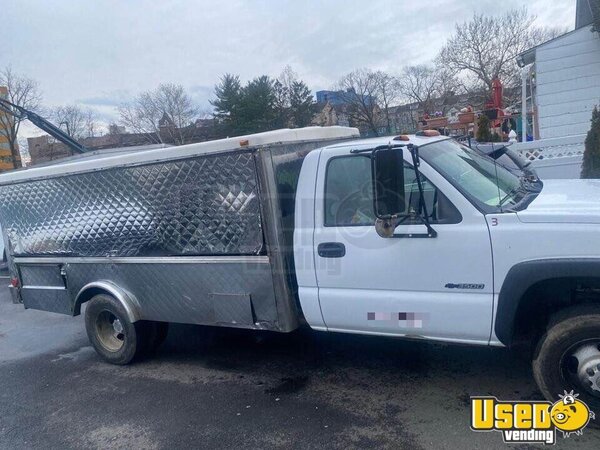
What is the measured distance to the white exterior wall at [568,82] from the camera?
12.9 meters

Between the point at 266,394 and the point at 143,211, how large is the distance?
2098mm

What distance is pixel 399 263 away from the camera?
3.56 metres

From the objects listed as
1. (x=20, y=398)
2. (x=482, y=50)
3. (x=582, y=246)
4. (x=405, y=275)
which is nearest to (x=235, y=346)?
(x=20, y=398)

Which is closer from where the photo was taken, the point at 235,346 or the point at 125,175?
the point at 125,175

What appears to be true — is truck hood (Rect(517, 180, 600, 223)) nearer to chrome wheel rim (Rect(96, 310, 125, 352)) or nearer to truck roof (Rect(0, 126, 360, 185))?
truck roof (Rect(0, 126, 360, 185))

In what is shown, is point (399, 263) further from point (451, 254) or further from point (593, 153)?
point (593, 153)

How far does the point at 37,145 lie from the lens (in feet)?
173

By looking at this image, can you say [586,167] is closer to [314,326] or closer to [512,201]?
[512,201]

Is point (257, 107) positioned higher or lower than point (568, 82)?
higher

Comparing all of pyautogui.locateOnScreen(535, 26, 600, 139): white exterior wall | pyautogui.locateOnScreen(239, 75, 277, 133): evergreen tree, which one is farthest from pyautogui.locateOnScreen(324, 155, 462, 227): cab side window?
pyautogui.locateOnScreen(239, 75, 277, 133): evergreen tree

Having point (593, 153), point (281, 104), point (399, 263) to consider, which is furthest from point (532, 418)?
point (281, 104)

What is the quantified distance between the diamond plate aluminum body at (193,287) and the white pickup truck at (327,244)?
15 millimetres

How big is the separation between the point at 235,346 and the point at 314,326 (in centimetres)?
178

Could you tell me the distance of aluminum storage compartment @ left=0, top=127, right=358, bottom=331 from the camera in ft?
13.2
